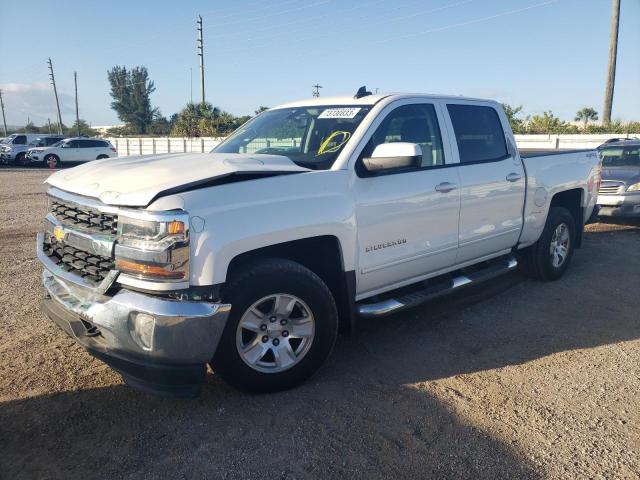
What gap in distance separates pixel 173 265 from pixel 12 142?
3318cm

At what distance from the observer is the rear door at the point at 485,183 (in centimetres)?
461

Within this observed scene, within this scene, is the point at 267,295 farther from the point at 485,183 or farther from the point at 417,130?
the point at 485,183

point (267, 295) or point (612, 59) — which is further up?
point (612, 59)

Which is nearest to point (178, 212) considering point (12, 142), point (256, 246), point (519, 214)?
point (256, 246)

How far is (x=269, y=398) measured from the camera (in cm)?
336

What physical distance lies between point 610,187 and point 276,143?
7.67 m

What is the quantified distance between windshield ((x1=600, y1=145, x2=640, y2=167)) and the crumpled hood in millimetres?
9376

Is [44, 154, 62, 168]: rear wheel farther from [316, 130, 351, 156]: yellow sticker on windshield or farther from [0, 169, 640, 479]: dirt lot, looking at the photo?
[316, 130, 351, 156]: yellow sticker on windshield

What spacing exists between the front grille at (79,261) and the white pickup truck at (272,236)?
1 cm

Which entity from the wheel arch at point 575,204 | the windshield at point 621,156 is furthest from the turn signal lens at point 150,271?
the windshield at point 621,156

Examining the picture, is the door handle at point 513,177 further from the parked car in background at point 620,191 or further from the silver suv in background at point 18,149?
the silver suv in background at point 18,149

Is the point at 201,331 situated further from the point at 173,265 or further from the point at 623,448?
the point at 623,448

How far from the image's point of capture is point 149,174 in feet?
10.4

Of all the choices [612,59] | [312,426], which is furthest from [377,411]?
[612,59]
